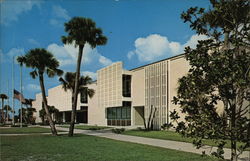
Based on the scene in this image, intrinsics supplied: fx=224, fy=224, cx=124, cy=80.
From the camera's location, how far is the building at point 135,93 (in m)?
24.1

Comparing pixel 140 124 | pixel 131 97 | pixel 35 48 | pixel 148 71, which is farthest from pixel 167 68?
pixel 35 48

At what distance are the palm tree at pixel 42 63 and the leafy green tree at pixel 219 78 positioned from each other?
17.8 meters

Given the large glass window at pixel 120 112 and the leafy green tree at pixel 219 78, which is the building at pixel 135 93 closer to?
the large glass window at pixel 120 112

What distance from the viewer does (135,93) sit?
30.6 metres

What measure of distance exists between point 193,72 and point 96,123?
38436 millimetres

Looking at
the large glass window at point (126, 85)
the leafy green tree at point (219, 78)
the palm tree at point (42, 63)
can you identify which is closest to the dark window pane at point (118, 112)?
the large glass window at point (126, 85)

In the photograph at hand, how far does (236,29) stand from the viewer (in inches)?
151

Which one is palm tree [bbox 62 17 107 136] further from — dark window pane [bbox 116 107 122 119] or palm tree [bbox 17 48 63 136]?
dark window pane [bbox 116 107 122 119]

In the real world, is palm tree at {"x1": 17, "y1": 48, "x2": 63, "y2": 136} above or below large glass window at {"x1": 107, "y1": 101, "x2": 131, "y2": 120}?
above

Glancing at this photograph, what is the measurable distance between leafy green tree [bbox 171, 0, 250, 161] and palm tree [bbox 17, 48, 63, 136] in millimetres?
17797

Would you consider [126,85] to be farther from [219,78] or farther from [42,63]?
[219,78]

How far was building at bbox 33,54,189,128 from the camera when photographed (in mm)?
24094

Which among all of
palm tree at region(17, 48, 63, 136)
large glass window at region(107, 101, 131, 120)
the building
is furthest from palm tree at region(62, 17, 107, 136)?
large glass window at region(107, 101, 131, 120)

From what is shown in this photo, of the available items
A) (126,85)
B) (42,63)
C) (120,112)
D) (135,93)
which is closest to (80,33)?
(42,63)
